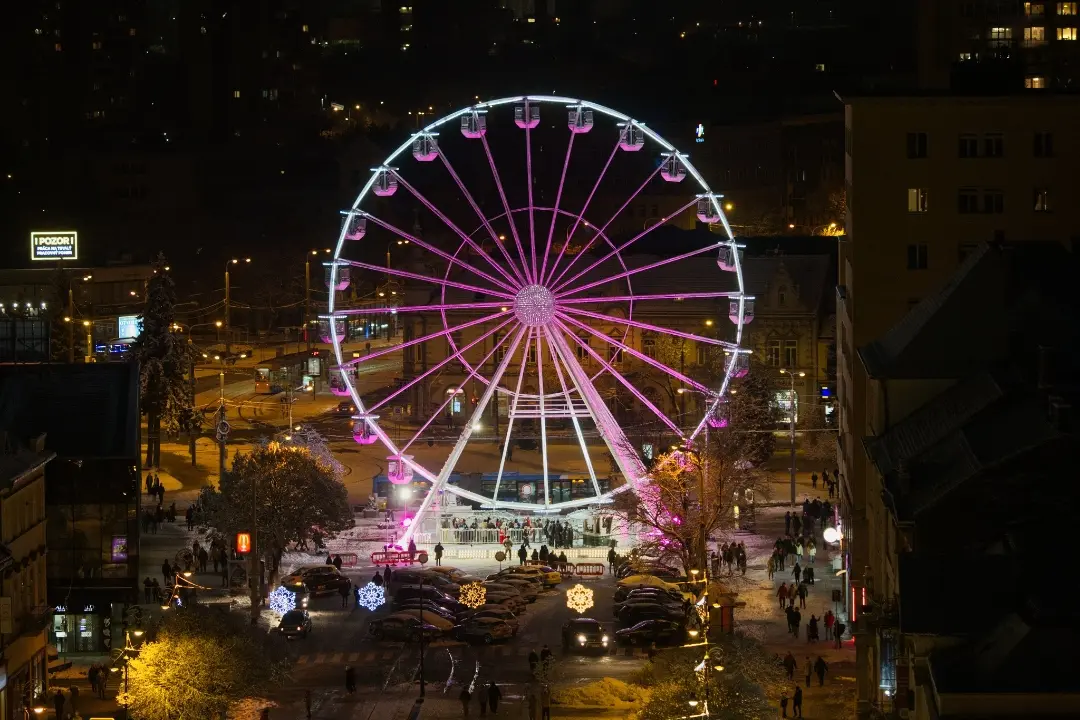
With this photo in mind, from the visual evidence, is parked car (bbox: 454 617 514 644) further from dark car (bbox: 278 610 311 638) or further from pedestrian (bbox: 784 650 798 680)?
pedestrian (bbox: 784 650 798 680)

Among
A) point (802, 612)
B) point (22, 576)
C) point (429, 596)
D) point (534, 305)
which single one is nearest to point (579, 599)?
point (429, 596)

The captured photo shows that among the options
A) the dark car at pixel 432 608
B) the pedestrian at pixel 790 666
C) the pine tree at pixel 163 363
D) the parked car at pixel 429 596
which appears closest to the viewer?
the pedestrian at pixel 790 666

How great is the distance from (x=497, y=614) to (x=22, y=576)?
15.0 m

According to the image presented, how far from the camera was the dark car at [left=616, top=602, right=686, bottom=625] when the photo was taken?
214 feet

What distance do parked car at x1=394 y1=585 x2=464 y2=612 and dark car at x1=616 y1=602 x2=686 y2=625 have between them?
216 inches

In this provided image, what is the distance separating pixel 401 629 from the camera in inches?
2571

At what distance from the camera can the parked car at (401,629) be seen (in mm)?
65250

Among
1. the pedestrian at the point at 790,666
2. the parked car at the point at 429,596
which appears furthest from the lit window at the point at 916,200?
the parked car at the point at 429,596

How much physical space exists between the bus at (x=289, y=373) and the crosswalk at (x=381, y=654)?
53180 millimetres

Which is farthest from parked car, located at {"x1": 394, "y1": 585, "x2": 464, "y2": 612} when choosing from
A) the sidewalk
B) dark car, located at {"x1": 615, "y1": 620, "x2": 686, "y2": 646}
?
the sidewalk

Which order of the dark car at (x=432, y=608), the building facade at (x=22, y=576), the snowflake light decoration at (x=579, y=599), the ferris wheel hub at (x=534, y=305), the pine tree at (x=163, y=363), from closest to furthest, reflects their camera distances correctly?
1. the building facade at (x=22, y=576)
2. the snowflake light decoration at (x=579, y=599)
3. the dark car at (x=432, y=608)
4. the ferris wheel hub at (x=534, y=305)
5. the pine tree at (x=163, y=363)

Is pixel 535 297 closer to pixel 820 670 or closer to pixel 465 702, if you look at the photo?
pixel 820 670

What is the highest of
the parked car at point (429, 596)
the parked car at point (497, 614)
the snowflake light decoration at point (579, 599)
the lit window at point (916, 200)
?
the lit window at point (916, 200)

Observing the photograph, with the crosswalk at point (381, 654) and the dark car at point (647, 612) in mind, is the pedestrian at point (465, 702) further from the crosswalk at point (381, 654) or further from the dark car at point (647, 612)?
the dark car at point (647, 612)
